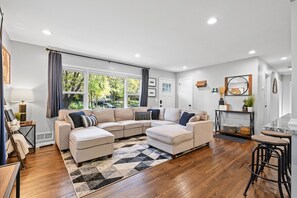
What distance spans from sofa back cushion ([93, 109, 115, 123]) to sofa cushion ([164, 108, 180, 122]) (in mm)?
1731

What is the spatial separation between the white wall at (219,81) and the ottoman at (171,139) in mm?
2509

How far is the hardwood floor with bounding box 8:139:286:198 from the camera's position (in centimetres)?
177

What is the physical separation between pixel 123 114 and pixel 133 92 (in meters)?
1.24

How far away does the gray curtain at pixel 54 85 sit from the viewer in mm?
3535

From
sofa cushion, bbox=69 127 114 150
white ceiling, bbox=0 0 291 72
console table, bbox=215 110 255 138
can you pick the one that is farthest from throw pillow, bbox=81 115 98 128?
console table, bbox=215 110 255 138

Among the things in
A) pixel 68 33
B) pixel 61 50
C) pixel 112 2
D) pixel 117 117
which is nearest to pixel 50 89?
pixel 61 50

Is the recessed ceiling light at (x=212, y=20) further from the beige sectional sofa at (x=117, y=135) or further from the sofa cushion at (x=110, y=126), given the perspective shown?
the sofa cushion at (x=110, y=126)

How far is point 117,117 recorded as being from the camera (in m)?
4.41

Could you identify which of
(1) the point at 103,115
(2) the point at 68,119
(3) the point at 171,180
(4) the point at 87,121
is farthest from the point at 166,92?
(3) the point at 171,180

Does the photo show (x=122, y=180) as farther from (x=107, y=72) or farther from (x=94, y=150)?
(x=107, y=72)

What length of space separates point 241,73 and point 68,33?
16.3ft

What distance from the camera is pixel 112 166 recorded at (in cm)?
242

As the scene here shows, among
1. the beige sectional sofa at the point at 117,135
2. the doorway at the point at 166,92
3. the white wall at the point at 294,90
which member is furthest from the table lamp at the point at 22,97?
the doorway at the point at 166,92

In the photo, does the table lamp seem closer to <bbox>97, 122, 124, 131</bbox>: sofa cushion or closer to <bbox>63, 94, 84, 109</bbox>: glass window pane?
<bbox>63, 94, 84, 109</bbox>: glass window pane
